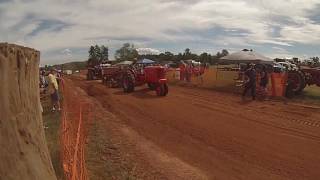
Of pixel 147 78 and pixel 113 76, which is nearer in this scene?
pixel 147 78

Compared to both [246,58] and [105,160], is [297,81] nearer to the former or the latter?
[246,58]

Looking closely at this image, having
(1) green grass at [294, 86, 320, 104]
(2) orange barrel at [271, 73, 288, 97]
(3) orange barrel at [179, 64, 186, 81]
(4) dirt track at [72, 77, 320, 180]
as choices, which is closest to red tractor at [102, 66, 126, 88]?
(3) orange barrel at [179, 64, 186, 81]

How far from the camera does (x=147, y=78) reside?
23.5 meters

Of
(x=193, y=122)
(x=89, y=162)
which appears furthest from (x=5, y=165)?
(x=193, y=122)

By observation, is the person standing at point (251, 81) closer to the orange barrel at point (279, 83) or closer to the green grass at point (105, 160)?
the orange barrel at point (279, 83)

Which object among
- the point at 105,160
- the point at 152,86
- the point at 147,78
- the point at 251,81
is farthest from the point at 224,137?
the point at 152,86

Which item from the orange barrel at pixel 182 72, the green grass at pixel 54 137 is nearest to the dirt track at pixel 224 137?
the green grass at pixel 54 137

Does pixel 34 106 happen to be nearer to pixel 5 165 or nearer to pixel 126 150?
pixel 5 165

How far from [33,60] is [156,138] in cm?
978

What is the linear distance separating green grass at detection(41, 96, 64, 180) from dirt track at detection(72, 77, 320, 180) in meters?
1.98

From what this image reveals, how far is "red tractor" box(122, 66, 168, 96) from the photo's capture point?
2220cm

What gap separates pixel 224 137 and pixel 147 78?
11745mm

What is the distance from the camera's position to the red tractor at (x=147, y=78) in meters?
22.2

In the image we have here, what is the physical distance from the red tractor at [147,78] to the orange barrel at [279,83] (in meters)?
5.63
